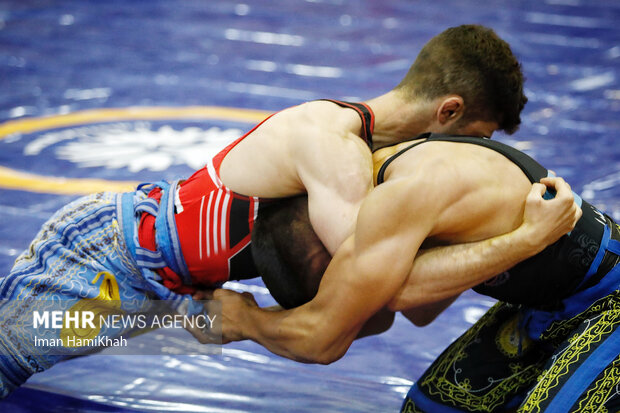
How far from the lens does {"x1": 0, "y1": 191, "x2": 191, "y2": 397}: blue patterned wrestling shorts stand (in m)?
2.66

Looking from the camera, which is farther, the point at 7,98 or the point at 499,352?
the point at 7,98

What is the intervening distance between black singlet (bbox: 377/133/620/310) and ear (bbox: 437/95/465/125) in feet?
1.18

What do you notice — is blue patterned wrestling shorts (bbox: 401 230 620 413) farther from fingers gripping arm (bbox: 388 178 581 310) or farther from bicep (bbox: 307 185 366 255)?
bicep (bbox: 307 185 366 255)

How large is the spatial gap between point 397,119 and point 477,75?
13.3 inches

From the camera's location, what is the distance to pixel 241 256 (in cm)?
276

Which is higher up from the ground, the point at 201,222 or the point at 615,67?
the point at 201,222

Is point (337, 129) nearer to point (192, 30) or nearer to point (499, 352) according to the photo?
point (499, 352)

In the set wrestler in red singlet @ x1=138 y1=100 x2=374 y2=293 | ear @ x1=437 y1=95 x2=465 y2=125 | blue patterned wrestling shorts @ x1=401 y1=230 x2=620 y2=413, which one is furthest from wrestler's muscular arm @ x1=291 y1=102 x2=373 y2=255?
blue patterned wrestling shorts @ x1=401 y1=230 x2=620 y2=413

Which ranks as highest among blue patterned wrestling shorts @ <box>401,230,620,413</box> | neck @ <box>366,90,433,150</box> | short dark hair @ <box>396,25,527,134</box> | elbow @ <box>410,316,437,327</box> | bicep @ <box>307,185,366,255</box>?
short dark hair @ <box>396,25,527,134</box>

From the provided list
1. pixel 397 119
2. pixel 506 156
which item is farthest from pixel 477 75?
pixel 506 156

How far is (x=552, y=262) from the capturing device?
232 centimetres

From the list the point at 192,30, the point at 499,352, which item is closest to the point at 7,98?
the point at 192,30

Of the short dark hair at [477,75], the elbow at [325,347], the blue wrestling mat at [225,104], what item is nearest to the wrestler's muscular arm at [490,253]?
the elbow at [325,347]

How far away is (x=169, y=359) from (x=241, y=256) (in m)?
0.75
